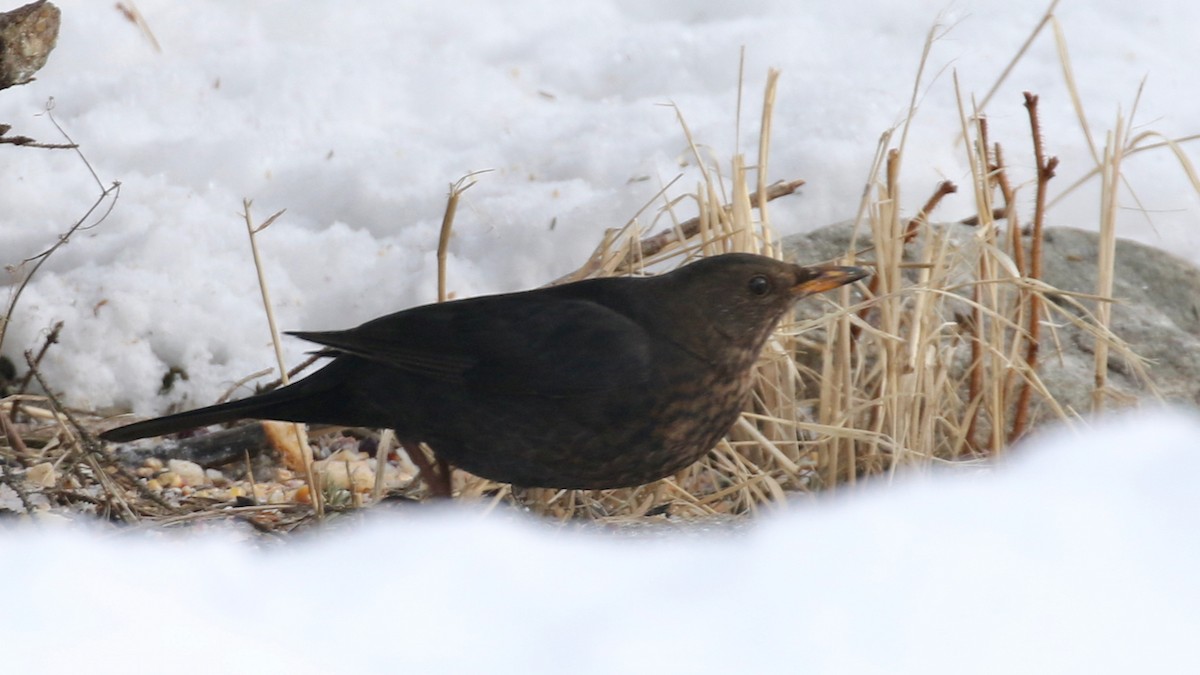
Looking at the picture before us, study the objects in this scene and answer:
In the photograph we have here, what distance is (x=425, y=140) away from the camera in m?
4.43

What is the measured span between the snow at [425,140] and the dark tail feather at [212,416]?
44.7 inches

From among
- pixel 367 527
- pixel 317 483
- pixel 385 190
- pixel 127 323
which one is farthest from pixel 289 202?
pixel 367 527

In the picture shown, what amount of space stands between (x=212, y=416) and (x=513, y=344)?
0.52 meters

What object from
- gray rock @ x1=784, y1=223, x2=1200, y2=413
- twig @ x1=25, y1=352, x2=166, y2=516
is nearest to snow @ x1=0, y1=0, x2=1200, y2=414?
gray rock @ x1=784, y1=223, x2=1200, y2=413

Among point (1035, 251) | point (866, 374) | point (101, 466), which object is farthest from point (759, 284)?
point (101, 466)

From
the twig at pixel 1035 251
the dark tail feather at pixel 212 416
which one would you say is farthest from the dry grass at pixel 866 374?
the dark tail feather at pixel 212 416

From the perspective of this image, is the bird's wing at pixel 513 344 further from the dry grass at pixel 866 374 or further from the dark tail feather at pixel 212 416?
the dry grass at pixel 866 374

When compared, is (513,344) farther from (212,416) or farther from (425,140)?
(425,140)

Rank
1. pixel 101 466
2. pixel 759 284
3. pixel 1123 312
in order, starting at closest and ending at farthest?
pixel 759 284
pixel 101 466
pixel 1123 312

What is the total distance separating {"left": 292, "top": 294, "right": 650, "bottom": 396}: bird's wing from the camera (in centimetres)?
214

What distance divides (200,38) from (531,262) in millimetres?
1866

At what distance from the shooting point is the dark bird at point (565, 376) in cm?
210

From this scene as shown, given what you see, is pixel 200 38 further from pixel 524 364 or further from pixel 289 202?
pixel 524 364

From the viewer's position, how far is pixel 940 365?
284 cm
